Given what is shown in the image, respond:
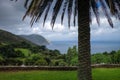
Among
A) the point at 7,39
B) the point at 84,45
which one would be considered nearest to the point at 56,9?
the point at 84,45

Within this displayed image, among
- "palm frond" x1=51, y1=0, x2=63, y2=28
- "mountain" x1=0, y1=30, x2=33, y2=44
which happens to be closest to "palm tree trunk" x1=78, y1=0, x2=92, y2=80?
"palm frond" x1=51, y1=0, x2=63, y2=28

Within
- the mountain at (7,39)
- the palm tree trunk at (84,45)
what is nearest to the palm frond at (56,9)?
the palm tree trunk at (84,45)

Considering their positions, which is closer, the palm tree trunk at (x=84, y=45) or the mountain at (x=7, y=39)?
the palm tree trunk at (x=84, y=45)

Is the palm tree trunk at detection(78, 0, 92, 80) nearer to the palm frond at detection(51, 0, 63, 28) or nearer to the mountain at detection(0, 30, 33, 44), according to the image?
the palm frond at detection(51, 0, 63, 28)

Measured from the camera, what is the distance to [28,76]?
2681 centimetres

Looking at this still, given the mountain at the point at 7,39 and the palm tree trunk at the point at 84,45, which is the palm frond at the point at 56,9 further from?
the mountain at the point at 7,39

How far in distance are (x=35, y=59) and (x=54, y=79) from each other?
45.8 ft

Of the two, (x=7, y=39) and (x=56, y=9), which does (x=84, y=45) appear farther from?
(x=7, y=39)

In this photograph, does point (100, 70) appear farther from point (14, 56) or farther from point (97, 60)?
point (14, 56)

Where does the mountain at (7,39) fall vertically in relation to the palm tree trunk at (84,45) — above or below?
above

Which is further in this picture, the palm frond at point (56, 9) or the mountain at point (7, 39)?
the mountain at point (7, 39)

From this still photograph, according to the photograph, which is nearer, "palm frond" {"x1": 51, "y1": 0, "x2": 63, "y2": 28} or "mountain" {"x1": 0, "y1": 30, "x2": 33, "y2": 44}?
"palm frond" {"x1": 51, "y1": 0, "x2": 63, "y2": 28}

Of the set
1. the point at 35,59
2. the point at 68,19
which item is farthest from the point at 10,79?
the point at 35,59

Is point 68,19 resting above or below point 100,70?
above
